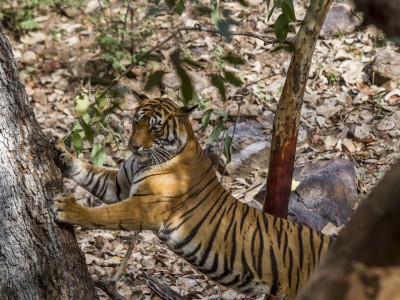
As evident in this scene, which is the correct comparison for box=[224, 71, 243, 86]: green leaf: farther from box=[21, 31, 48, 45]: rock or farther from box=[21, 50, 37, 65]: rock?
box=[21, 31, 48, 45]: rock

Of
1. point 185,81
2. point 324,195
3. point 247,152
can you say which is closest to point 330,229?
point 324,195

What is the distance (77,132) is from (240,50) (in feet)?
14.7

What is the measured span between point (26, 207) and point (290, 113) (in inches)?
75.7

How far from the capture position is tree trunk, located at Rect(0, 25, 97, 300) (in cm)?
350

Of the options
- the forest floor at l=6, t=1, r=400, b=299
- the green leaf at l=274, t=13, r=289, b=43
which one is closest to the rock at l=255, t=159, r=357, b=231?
the forest floor at l=6, t=1, r=400, b=299

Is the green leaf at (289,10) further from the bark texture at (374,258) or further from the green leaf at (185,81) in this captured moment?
the bark texture at (374,258)

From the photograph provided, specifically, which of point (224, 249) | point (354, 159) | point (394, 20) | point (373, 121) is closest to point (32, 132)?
point (224, 249)

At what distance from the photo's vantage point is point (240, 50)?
8453 mm

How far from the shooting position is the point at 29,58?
355 inches

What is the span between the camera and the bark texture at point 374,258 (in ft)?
5.02

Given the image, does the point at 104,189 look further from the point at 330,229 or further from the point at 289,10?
the point at 330,229

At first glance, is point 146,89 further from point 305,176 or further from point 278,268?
point 305,176

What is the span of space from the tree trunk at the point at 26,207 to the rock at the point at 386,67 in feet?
15.5

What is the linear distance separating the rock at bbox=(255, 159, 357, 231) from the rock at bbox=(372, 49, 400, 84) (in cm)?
160
